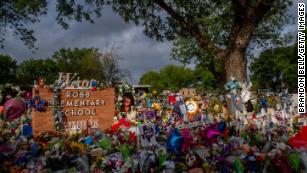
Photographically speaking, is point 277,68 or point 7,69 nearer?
point 277,68

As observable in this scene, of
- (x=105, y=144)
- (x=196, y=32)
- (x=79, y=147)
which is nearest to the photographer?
(x=79, y=147)

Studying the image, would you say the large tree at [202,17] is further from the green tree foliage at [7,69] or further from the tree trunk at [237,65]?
the green tree foliage at [7,69]

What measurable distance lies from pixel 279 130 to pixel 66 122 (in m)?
8.40

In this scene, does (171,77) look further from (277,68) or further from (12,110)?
(12,110)

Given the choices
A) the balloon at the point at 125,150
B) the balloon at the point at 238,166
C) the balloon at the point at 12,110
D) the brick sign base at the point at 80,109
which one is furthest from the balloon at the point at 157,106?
the balloon at the point at 238,166

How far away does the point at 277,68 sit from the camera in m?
52.2

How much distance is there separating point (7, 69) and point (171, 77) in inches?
1518

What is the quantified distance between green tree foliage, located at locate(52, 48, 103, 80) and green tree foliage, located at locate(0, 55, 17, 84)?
752cm

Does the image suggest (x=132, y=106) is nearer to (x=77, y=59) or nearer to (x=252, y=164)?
(x=252, y=164)

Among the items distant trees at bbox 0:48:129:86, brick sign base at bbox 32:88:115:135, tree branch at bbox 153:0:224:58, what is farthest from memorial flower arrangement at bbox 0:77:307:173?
distant trees at bbox 0:48:129:86

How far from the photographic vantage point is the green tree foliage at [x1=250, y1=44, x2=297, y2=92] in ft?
162

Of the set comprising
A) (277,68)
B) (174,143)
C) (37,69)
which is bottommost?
(174,143)

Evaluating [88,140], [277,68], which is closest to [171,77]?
[277,68]

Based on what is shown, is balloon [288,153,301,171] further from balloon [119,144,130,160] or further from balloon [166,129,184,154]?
balloon [119,144,130,160]
